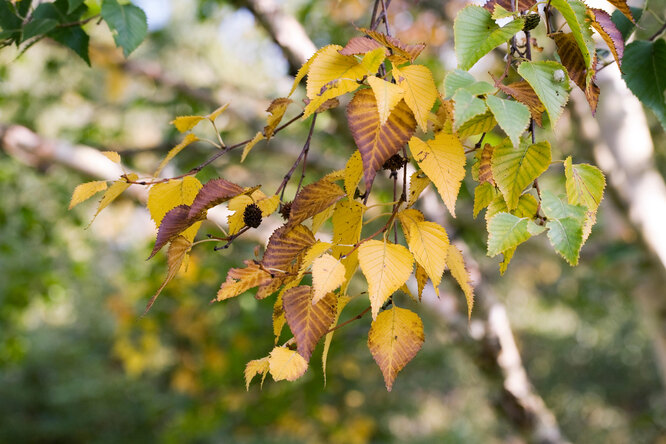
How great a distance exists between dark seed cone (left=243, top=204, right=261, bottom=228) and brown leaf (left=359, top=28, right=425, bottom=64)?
0.22 m

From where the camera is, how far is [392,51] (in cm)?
56

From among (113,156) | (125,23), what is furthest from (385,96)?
(125,23)

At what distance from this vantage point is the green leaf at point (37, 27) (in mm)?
980

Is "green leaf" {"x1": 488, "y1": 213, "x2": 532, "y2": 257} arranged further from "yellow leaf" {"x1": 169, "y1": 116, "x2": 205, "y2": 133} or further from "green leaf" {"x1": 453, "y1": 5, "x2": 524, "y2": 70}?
"yellow leaf" {"x1": 169, "y1": 116, "x2": 205, "y2": 133}

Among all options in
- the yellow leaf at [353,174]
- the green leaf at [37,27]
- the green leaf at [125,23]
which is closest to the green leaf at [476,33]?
the yellow leaf at [353,174]

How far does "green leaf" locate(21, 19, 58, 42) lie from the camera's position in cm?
98

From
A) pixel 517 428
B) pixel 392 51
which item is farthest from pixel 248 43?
pixel 392 51

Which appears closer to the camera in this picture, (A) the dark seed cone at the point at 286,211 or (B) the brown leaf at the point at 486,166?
(B) the brown leaf at the point at 486,166

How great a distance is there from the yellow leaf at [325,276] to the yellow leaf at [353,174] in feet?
0.35

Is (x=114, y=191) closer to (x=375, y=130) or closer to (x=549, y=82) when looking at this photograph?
(x=375, y=130)

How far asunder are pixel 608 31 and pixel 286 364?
1.59 feet

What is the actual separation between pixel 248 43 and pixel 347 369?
3283mm

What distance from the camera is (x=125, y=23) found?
40.2 inches

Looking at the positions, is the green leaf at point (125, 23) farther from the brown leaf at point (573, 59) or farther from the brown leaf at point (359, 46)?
the brown leaf at point (573, 59)
